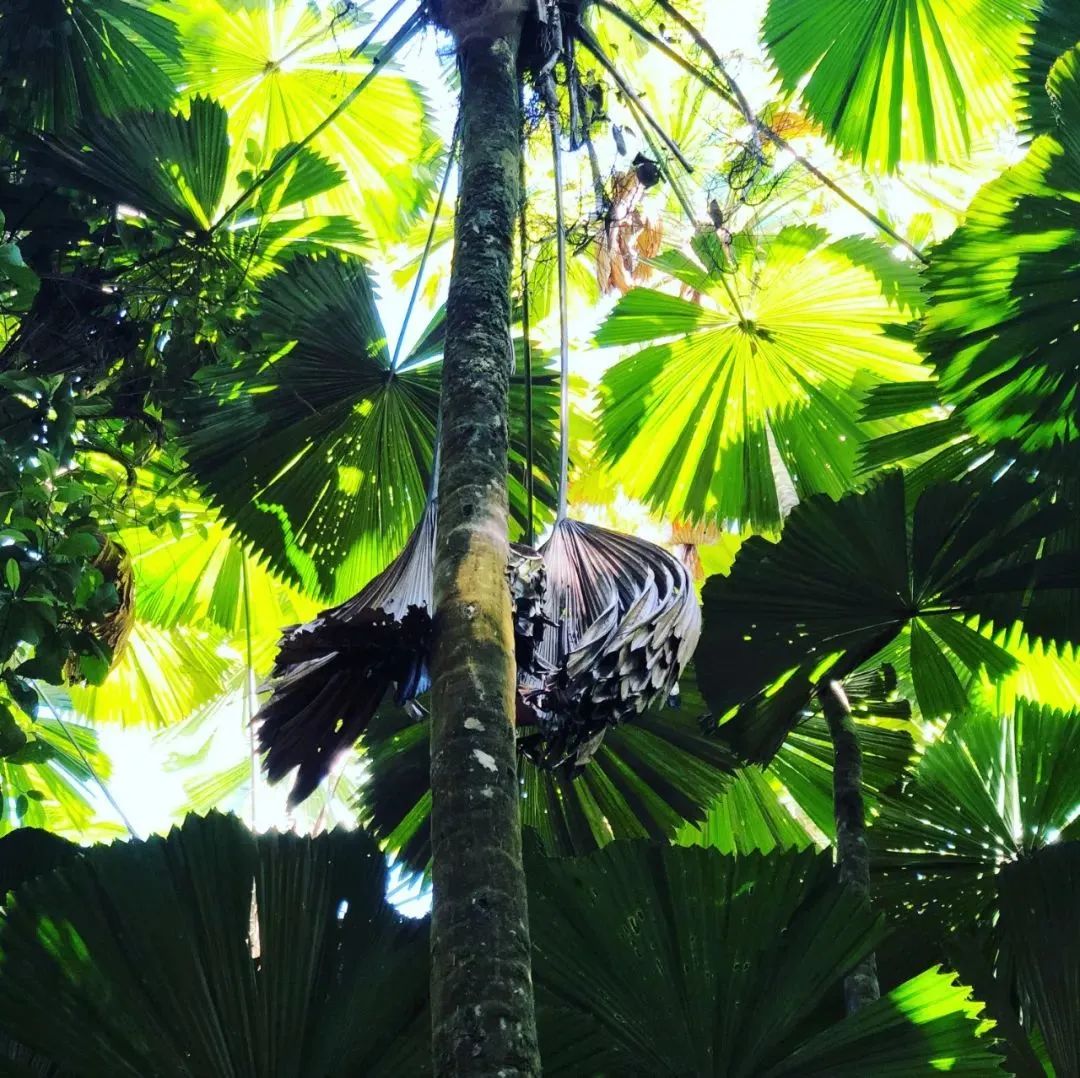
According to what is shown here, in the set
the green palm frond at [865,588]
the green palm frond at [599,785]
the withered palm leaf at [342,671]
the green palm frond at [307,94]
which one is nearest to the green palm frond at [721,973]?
the withered palm leaf at [342,671]

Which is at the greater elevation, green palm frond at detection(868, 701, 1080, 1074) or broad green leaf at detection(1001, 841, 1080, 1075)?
green palm frond at detection(868, 701, 1080, 1074)

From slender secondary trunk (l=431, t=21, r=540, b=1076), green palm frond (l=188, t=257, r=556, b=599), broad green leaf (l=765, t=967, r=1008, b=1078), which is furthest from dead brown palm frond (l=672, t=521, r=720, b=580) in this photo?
broad green leaf (l=765, t=967, r=1008, b=1078)

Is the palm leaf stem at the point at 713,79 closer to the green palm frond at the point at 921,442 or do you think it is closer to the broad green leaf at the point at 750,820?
the green palm frond at the point at 921,442

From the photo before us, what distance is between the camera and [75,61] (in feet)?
12.0

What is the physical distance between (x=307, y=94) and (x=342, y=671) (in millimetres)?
3944

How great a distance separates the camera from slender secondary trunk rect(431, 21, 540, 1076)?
4.30 feet

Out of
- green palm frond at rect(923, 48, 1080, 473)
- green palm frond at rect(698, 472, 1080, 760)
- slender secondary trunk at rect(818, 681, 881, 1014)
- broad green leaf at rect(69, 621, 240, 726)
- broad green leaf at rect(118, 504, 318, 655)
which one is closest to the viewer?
slender secondary trunk at rect(818, 681, 881, 1014)

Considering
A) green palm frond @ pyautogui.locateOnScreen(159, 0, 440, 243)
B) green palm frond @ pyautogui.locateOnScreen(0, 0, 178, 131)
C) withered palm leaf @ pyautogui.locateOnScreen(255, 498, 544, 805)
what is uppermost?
green palm frond @ pyautogui.locateOnScreen(159, 0, 440, 243)

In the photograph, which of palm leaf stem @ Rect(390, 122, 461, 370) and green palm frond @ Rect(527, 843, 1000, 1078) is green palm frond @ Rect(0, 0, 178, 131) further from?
green palm frond @ Rect(527, 843, 1000, 1078)

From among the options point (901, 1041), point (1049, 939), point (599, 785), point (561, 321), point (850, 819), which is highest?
point (561, 321)

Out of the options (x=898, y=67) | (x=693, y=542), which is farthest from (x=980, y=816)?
(x=693, y=542)

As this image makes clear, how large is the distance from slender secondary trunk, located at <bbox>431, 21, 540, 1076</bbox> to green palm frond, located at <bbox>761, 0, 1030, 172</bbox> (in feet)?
6.11

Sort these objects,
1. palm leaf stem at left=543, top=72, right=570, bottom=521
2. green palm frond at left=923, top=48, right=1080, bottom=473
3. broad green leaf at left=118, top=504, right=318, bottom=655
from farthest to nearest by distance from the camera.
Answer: broad green leaf at left=118, top=504, right=318, bottom=655 → green palm frond at left=923, top=48, right=1080, bottom=473 → palm leaf stem at left=543, top=72, right=570, bottom=521

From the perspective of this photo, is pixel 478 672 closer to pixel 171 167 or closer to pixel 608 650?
pixel 608 650
